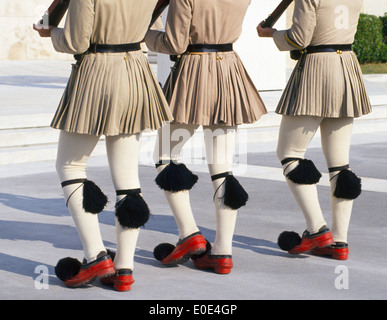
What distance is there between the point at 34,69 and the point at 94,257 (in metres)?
13.3

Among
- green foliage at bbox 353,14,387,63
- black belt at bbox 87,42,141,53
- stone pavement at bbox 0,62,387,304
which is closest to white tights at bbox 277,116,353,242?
stone pavement at bbox 0,62,387,304

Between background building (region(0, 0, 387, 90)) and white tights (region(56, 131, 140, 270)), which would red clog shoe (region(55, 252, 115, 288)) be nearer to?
white tights (region(56, 131, 140, 270))

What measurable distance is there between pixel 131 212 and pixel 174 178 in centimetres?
51

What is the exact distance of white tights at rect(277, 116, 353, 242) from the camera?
5.53 metres

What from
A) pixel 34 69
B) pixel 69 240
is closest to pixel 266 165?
pixel 69 240

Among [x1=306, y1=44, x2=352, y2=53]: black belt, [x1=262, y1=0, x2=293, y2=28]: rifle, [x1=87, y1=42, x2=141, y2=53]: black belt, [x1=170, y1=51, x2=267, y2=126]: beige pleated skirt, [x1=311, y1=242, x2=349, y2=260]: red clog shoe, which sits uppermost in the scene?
[x1=262, y1=0, x2=293, y2=28]: rifle

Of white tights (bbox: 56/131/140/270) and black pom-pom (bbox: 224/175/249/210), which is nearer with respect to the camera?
white tights (bbox: 56/131/140/270)

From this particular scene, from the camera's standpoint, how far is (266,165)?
9328 mm

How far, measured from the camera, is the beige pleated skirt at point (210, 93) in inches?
Result: 205

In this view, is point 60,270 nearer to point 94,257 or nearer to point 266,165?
point 94,257

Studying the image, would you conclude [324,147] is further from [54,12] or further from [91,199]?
[54,12]

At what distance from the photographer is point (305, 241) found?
18.5 feet

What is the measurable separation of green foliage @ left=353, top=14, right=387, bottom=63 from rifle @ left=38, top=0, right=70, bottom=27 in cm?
1689
